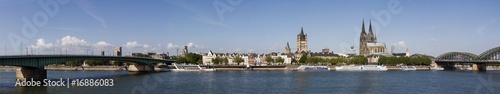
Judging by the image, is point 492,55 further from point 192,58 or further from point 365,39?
point 192,58

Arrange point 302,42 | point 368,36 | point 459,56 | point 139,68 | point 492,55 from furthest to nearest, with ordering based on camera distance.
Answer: point 368,36
point 302,42
point 459,56
point 492,55
point 139,68

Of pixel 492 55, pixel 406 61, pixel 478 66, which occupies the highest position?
pixel 492 55

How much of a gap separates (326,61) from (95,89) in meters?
94.4

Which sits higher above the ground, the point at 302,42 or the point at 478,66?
the point at 302,42

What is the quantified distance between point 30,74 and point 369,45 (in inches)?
5481

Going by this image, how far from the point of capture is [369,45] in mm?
176125

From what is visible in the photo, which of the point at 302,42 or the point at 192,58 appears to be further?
the point at 302,42

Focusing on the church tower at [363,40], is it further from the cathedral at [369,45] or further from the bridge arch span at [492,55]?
the bridge arch span at [492,55]

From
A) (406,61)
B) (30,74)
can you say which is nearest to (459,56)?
(406,61)

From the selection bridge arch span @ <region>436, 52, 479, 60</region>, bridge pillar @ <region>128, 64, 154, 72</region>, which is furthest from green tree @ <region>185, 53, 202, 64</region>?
bridge arch span @ <region>436, 52, 479, 60</region>

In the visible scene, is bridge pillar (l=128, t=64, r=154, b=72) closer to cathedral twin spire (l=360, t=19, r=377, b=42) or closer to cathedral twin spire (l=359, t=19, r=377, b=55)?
cathedral twin spire (l=359, t=19, r=377, b=55)

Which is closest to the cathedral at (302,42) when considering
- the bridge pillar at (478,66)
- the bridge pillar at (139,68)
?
the bridge pillar at (478,66)

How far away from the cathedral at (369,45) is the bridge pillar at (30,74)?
441ft

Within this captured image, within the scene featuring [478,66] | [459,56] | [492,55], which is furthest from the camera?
[459,56]
